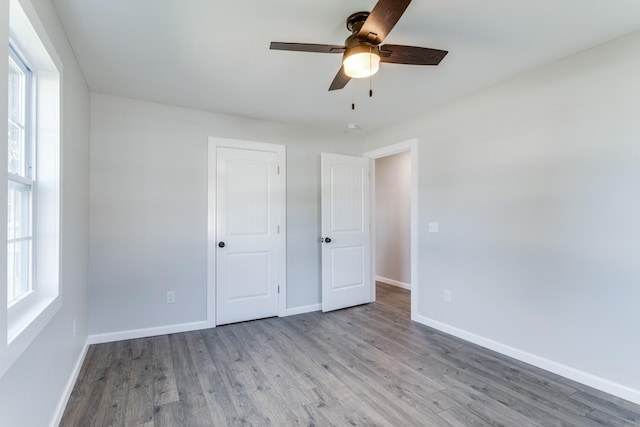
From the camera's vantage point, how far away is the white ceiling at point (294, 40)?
5.82 ft

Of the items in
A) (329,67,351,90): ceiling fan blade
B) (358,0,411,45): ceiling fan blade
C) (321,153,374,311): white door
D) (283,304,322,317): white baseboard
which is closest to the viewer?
(358,0,411,45): ceiling fan blade

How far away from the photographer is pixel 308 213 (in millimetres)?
3984

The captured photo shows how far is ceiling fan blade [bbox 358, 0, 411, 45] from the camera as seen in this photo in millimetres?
1385

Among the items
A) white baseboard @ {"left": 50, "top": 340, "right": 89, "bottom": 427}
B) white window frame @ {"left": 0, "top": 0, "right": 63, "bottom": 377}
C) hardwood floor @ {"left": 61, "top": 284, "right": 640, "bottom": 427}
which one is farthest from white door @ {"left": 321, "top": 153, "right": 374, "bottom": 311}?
white window frame @ {"left": 0, "top": 0, "right": 63, "bottom": 377}

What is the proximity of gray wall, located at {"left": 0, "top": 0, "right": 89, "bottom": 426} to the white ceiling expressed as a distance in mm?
257

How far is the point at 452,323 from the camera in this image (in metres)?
3.16

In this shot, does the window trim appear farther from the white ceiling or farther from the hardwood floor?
the hardwood floor

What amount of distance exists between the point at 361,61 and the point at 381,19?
277 mm

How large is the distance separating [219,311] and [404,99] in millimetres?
3000

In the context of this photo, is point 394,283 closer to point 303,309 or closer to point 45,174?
point 303,309

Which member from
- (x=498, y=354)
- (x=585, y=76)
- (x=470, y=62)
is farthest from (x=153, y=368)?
(x=585, y=76)

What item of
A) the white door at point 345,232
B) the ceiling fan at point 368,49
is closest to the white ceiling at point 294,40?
the ceiling fan at point 368,49

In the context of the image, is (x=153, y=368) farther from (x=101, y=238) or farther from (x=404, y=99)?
(x=404, y=99)

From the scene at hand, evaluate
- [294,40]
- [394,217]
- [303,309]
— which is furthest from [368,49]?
[394,217]
